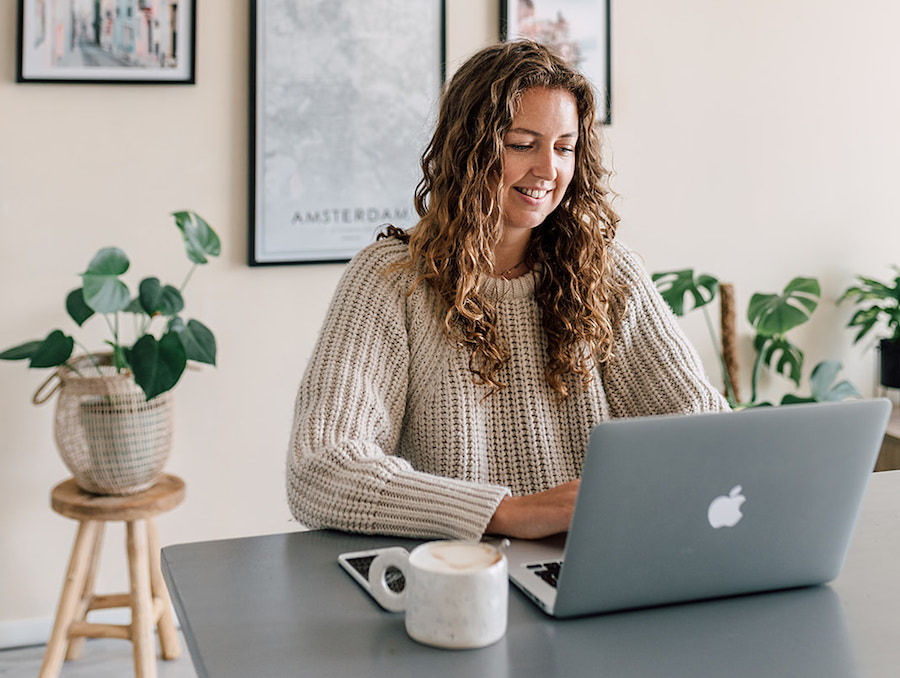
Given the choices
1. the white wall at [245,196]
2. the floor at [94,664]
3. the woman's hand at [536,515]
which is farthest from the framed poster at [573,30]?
the floor at [94,664]

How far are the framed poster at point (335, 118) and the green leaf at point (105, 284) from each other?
47 cm

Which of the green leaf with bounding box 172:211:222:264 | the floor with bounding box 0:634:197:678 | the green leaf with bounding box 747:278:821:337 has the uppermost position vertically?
the green leaf with bounding box 172:211:222:264

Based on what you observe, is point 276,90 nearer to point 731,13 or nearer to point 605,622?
point 731,13

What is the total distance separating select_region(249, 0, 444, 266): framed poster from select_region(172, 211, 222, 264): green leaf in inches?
10.3

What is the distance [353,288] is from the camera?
1.55m

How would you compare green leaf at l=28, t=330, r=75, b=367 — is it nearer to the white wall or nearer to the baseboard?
the white wall

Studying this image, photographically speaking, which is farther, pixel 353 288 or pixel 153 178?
pixel 153 178

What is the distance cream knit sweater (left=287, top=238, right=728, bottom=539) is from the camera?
1.40 meters

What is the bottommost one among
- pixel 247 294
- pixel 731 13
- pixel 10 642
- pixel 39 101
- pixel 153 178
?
pixel 10 642

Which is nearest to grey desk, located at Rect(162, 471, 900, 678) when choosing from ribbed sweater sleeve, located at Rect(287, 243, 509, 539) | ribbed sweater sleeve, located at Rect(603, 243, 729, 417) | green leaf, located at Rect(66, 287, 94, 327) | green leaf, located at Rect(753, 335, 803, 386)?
ribbed sweater sleeve, located at Rect(287, 243, 509, 539)

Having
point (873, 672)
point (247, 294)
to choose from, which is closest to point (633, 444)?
point (873, 672)

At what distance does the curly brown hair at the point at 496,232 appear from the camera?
1561 millimetres

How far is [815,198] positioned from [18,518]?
2.44 metres

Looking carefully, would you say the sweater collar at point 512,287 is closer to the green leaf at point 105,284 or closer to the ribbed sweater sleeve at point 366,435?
the ribbed sweater sleeve at point 366,435
